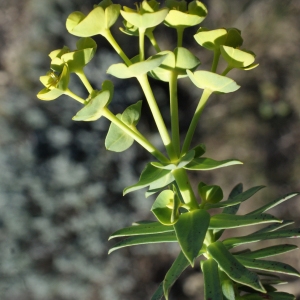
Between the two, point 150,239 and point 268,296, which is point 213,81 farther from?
point 268,296

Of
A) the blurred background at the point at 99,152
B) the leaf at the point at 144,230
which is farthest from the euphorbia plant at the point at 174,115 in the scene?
the blurred background at the point at 99,152

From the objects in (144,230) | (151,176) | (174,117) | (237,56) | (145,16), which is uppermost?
(145,16)

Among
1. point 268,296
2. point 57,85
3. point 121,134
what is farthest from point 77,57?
point 268,296

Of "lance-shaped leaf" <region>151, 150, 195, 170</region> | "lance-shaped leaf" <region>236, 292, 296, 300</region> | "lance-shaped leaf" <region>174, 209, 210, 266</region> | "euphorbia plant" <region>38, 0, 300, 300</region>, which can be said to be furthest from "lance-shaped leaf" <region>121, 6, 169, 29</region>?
"lance-shaped leaf" <region>236, 292, 296, 300</region>

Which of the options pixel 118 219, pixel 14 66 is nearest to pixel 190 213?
pixel 118 219

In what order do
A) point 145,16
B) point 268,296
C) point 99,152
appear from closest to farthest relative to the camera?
1. point 145,16
2. point 268,296
3. point 99,152

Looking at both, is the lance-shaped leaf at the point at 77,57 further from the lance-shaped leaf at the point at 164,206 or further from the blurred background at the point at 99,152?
the blurred background at the point at 99,152
